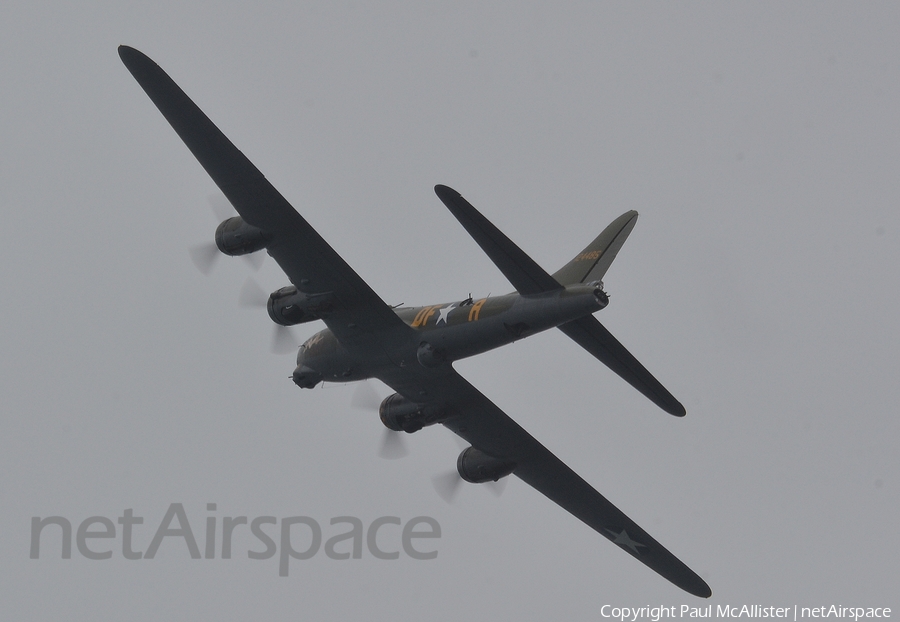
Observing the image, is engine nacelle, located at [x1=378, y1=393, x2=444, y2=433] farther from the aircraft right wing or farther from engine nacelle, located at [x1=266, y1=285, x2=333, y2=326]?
the aircraft right wing

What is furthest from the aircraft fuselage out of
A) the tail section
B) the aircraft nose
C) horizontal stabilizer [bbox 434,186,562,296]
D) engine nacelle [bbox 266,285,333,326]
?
the tail section

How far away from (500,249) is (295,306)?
7.69m

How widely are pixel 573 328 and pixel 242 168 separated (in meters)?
10.6

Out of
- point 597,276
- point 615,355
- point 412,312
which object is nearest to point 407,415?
point 412,312

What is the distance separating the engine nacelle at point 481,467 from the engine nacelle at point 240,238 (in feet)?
38.0

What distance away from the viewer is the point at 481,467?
43.6 meters

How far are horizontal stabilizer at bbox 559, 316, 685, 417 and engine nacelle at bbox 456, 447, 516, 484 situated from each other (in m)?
8.55

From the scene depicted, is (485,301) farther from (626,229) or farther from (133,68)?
(133,68)

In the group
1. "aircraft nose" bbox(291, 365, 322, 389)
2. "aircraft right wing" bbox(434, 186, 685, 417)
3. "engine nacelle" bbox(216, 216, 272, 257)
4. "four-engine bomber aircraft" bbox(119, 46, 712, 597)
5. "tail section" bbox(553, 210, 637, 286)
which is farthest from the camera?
"aircraft nose" bbox(291, 365, 322, 389)

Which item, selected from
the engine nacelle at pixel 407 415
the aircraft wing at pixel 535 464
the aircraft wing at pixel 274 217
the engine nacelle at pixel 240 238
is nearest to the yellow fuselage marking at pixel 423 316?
the aircraft wing at pixel 274 217

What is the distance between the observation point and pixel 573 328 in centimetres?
3644

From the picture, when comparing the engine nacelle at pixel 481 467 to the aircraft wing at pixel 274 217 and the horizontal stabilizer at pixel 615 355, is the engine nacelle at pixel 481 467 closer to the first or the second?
the aircraft wing at pixel 274 217

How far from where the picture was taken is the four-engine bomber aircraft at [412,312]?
3462 centimetres

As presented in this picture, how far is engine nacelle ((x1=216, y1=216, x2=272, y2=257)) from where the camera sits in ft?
121
